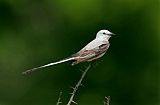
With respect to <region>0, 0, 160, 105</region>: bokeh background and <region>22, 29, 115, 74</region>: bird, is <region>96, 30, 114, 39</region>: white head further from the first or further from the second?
<region>0, 0, 160, 105</region>: bokeh background

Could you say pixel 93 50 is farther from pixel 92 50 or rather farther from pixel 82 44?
pixel 82 44

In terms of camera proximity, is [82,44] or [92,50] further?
[82,44]

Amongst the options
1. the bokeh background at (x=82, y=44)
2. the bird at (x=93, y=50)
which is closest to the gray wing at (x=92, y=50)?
the bird at (x=93, y=50)

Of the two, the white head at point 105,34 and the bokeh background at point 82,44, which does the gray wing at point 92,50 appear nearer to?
the white head at point 105,34

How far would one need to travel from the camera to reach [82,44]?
15.2 meters

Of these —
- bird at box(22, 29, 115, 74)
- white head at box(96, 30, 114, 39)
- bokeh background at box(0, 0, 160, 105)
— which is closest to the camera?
bird at box(22, 29, 115, 74)

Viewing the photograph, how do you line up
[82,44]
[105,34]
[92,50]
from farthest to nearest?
[82,44]
[105,34]
[92,50]

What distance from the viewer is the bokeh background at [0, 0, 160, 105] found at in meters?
15.5

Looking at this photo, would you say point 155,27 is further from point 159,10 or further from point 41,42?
point 41,42

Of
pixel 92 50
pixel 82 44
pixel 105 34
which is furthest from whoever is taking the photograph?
pixel 82 44

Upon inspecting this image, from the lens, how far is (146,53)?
16.1 meters

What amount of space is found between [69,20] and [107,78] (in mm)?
1309

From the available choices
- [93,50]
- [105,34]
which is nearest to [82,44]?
[105,34]

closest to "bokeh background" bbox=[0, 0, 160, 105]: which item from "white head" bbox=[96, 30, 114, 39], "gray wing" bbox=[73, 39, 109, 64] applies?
"white head" bbox=[96, 30, 114, 39]
